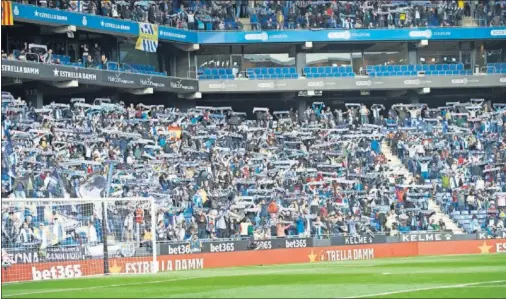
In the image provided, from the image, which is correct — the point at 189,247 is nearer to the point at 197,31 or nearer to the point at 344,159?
the point at 344,159

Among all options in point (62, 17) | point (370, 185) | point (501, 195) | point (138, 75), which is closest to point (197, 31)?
point (138, 75)

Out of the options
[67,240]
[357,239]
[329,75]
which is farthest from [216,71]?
[67,240]

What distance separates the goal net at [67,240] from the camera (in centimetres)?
2714

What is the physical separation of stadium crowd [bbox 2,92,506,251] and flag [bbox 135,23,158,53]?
141 inches

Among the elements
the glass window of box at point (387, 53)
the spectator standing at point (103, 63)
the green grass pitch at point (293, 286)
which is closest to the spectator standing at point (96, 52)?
the spectator standing at point (103, 63)

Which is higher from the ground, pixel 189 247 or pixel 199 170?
pixel 199 170

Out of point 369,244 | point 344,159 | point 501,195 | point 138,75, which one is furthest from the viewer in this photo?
point 138,75

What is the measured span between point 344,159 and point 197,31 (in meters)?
11.8

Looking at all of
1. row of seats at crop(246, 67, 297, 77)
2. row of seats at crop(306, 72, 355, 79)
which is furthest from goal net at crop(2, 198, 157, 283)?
row of seats at crop(306, 72, 355, 79)

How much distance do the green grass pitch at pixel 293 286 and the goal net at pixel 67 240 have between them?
1960mm

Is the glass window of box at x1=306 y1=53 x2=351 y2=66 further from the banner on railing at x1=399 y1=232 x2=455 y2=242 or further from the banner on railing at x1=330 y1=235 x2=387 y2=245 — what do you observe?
the banner on railing at x1=330 y1=235 x2=387 y2=245

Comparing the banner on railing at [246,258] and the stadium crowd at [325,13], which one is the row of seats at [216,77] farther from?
the banner on railing at [246,258]

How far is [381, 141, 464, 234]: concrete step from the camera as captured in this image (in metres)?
44.2

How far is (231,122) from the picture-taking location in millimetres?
52188
